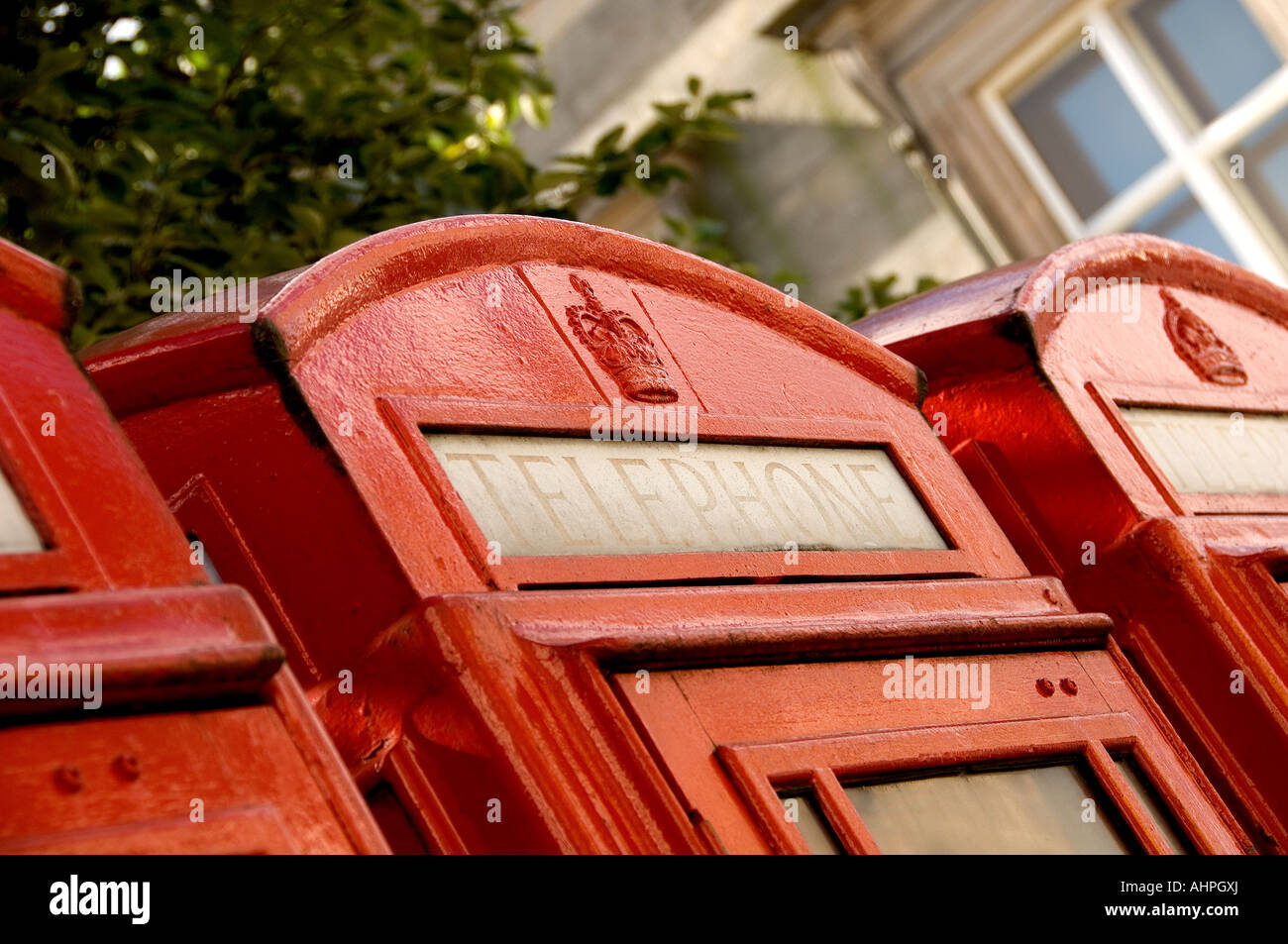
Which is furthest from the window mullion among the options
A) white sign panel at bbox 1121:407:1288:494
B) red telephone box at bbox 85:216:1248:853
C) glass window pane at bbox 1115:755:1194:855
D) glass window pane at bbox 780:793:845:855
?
glass window pane at bbox 780:793:845:855

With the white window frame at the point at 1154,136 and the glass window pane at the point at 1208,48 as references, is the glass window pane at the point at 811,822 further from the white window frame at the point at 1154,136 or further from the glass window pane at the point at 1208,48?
the glass window pane at the point at 1208,48

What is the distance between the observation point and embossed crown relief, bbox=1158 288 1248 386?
2.67 meters

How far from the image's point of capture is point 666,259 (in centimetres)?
207

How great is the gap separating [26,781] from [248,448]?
0.55 meters

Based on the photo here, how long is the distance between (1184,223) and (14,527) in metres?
5.12

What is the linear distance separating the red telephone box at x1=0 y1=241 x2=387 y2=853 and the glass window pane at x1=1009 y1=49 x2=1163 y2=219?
5020 millimetres

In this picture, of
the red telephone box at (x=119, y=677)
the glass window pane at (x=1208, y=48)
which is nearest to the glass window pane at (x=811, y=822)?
the red telephone box at (x=119, y=677)

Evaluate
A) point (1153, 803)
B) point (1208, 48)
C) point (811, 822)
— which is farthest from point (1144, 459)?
point (1208, 48)

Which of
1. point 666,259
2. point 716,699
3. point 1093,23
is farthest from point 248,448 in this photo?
point 1093,23

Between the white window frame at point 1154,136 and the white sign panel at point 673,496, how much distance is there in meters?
3.81

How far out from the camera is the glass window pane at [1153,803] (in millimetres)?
1862

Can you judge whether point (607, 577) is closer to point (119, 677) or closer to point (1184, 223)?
point (119, 677)

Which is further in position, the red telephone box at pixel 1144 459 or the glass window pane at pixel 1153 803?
the red telephone box at pixel 1144 459
